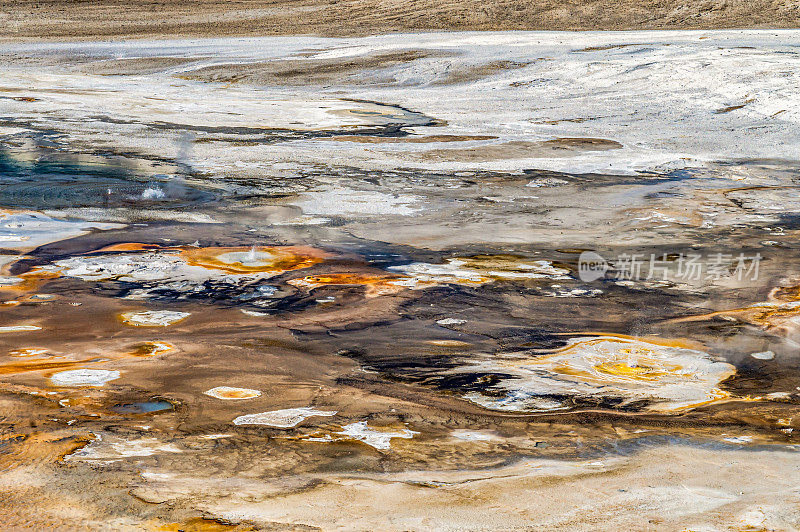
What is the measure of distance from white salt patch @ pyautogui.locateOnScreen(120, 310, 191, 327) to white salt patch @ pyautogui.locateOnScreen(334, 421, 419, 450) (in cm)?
153

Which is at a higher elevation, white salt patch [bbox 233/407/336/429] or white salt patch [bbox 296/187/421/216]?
white salt patch [bbox 296/187/421/216]

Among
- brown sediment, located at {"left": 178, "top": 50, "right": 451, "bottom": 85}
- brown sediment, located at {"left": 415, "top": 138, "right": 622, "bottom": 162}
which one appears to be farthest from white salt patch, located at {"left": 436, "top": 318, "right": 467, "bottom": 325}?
brown sediment, located at {"left": 178, "top": 50, "right": 451, "bottom": 85}

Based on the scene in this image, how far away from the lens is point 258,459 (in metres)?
2.73

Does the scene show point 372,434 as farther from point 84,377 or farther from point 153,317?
point 153,317

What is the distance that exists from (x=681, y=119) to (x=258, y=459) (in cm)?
937

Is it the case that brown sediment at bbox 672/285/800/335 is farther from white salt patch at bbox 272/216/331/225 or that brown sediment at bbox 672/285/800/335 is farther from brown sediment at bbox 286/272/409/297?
white salt patch at bbox 272/216/331/225

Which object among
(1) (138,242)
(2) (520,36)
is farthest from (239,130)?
(2) (520,36)

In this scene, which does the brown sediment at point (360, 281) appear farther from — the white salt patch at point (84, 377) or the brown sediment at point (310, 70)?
the brown sediment at point (310, 70)

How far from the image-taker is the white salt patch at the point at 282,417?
3.04 m

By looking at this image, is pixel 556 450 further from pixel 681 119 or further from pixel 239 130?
pixel 681 119

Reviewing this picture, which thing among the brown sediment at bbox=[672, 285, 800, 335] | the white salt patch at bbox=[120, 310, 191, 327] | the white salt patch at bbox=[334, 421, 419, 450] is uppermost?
the white salt patch at bbox=[120, 310, 191, 327]

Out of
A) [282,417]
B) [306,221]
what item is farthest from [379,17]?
[282,417]

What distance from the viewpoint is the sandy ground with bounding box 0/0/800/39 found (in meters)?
22.0

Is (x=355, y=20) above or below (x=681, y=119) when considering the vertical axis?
above
